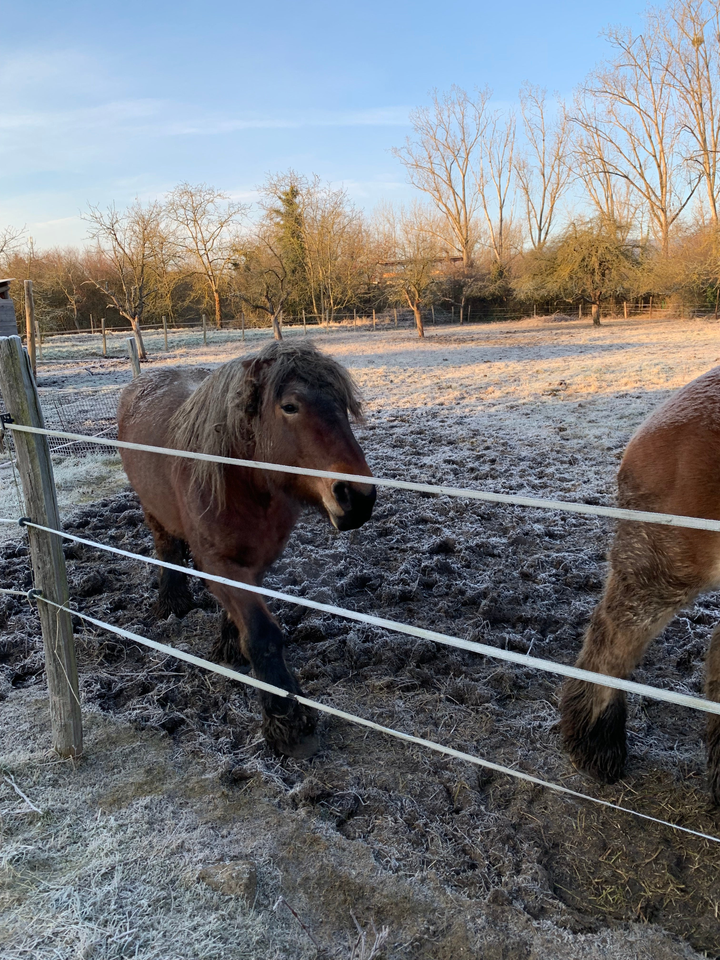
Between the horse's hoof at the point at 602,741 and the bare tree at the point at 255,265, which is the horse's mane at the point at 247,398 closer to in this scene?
the horse's hoof at the point at 602,741

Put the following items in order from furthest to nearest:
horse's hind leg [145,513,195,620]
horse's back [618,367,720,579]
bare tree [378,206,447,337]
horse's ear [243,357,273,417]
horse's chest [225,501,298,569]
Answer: bare tree [378,206,447,337] < horse's hind leg [145,513,195,620] < horse's chest [225,501,298,569] < horse's ear [243,357,273,417] < horse's back [618,367,720,579]

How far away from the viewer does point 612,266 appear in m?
23.8

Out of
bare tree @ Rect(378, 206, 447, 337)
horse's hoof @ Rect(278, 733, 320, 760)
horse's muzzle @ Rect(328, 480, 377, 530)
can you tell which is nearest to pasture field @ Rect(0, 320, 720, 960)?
horse's hoof @ Rect(278, 733, 320, 760)

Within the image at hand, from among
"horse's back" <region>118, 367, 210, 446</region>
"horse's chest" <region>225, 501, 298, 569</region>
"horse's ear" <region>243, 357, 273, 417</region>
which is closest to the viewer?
"horse's ear" <region>243, 357, 273, 417</region>

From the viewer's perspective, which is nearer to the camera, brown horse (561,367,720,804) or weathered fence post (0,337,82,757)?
brown horse (561,367,720,804)

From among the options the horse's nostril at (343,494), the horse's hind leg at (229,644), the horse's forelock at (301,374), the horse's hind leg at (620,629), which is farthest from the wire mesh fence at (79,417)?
the horse's hind leg at (620,629)

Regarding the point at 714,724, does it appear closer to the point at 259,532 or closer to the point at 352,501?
the point at 352,501

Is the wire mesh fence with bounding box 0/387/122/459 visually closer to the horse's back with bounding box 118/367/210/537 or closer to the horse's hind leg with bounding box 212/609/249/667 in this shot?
the horse's back with bounding box 118/367/210/537

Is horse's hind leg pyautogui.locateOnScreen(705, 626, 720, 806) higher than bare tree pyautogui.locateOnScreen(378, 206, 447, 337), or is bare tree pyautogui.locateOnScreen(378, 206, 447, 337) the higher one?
bare tree pyautogui.locateOnScreen(378, 206, 447, 337)

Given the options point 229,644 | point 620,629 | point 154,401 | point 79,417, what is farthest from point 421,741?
point 79,417

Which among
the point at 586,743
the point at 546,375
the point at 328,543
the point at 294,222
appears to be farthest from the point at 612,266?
the point at 586,743

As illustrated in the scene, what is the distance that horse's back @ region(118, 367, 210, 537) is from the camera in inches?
125

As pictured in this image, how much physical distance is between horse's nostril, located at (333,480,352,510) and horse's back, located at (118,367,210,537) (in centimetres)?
127

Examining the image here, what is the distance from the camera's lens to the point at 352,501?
2.10 m
